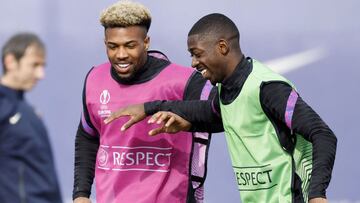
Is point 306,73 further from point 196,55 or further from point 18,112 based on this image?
point 18,112

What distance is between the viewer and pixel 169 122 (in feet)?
18.0

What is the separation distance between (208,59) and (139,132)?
0.54 meters

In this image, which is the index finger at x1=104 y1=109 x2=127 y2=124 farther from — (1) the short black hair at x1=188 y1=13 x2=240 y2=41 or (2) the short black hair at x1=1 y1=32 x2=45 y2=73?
(2) the short black hair at x1=1 y1=32 x2=45 y2=73

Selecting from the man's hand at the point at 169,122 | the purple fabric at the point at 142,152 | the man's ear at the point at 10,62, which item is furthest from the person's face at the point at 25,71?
the purple fabric at the point at 142,152

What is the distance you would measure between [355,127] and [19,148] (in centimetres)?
289

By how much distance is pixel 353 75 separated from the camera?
7.37 metres

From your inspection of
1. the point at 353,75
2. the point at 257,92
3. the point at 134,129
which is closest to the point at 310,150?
the point at 257,92

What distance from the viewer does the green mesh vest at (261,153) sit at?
521 cm

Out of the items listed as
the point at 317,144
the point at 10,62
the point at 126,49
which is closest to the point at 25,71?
the point at 10,62

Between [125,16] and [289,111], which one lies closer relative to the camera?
[289,111]

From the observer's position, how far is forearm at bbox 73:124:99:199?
594 cm

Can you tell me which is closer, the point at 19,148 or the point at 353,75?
the point at 19,148

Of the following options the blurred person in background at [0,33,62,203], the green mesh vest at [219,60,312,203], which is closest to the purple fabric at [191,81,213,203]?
the green mesh vest at [219,60,312,203]

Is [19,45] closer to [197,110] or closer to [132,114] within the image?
[132,114]
